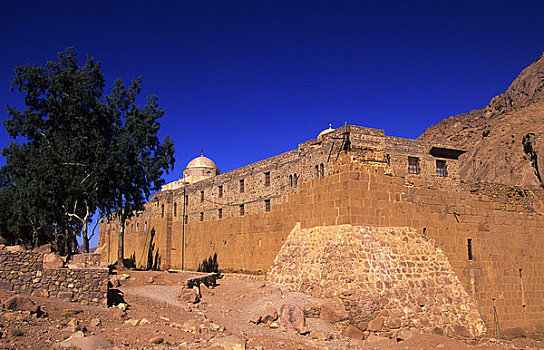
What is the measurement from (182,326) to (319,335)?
408 centimetres

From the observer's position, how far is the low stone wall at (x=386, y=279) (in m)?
14.6

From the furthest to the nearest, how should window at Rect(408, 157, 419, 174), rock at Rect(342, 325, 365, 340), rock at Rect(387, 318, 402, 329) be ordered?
1. window at Rect(408, 157, 419, 174)
2. rock at Rect(387, 318, 402, 329)
3. rock at Rect(342, 325, 365, 340)

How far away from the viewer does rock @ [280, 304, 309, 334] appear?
13334 millimetres

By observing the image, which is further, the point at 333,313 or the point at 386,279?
the point at 386,279

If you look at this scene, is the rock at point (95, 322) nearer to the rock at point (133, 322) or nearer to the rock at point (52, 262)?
the rock at point (133, 322)

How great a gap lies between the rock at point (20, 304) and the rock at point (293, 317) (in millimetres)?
6983

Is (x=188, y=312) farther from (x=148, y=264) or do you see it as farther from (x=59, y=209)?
(x=148, y=264)

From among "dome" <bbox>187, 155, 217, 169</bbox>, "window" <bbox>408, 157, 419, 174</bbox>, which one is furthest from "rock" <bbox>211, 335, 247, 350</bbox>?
"dome" <bbox>187, 155, 217, 169</bbox>

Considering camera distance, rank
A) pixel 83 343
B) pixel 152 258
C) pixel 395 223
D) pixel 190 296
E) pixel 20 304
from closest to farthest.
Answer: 1. pixel 83 343
2. pixel 20 304
3. pixel 190 296
4. pixel 395 223
5. pixel 152 258

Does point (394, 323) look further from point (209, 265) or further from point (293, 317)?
point (209, 265)

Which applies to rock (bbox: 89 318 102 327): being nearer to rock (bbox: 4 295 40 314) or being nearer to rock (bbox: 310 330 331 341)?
rock (bbox: 4 295 40 314)

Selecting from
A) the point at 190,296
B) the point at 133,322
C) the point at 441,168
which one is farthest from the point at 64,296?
the point at 441,168

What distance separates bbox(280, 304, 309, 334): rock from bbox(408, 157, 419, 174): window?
775cm

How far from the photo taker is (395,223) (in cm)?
1711
